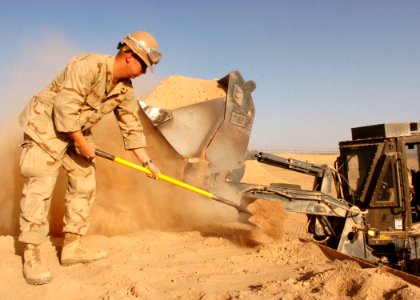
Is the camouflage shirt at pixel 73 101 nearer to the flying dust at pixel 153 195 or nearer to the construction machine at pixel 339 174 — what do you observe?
the construction machine at pixel 339 174

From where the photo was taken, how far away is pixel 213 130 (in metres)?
4.80

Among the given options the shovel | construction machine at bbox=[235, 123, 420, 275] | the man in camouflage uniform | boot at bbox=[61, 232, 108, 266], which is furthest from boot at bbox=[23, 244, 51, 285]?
construction machine at bbox=[235, 123, 420, 275]

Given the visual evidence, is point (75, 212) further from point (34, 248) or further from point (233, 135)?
point (233, 135)

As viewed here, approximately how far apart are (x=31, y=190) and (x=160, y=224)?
2618 mm

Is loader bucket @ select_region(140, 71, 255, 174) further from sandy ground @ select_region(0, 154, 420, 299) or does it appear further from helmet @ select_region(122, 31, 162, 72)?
helmet @ select_region(122, 31, 162, 72)

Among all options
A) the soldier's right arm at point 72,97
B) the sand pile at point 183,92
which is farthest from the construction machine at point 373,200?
the soldier's right arm at point 72,97

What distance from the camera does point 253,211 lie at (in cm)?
589

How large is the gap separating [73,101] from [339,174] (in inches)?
138

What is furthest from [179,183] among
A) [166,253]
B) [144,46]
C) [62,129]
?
[144,46]

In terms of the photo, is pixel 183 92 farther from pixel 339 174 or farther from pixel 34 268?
pixel 34 268

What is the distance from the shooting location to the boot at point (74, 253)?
3703 mm

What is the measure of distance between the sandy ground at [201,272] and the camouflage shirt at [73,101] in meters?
1.10

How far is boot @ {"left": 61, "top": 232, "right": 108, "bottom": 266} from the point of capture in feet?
12.1

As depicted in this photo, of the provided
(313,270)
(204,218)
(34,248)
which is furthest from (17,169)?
(313,270)
